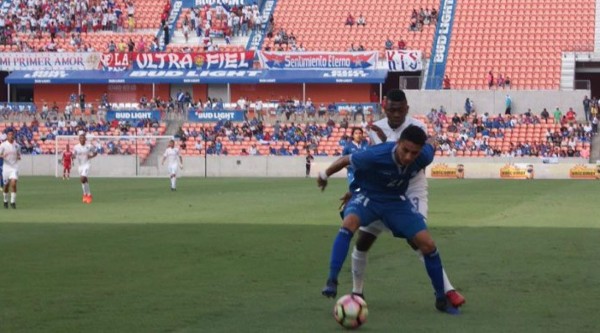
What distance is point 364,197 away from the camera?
11.6m

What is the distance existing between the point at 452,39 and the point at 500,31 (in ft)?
9.29

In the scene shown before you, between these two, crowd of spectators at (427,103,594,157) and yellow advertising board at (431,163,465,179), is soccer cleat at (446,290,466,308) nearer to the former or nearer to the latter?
yellow advertising board at (431,163,465,179)

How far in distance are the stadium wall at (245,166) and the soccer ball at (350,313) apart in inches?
1865

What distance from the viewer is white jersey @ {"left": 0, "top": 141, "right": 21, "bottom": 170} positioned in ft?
101

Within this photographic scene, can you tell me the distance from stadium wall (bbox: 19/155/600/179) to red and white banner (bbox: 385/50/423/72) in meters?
8.24

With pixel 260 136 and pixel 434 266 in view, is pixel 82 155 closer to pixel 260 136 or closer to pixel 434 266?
pixel 434 266

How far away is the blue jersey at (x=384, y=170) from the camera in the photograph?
1113 centimetres

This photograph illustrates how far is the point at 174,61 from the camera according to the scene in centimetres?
7056

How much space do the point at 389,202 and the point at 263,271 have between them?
3.88 meters

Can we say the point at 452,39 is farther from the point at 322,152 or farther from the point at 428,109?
the point at 322,152

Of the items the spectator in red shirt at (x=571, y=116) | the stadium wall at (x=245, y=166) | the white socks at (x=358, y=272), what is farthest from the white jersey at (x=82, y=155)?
the spectator in red shirt at (x=571, y=116)

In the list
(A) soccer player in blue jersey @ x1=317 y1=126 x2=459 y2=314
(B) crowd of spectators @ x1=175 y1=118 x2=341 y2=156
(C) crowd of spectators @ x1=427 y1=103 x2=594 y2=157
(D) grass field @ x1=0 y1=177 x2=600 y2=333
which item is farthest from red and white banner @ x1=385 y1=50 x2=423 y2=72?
(A) soccer player in blue jersey @ x1=317 y1=126 x2=459 y2=314

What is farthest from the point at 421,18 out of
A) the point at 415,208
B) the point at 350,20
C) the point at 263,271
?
the point at 415,208

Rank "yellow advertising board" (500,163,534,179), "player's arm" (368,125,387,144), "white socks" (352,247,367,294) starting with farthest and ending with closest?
"yellow advertising board" (500,163,534,179) → "player's arm" (368,125,387,144) → "white socks" (352,247,367,294)
